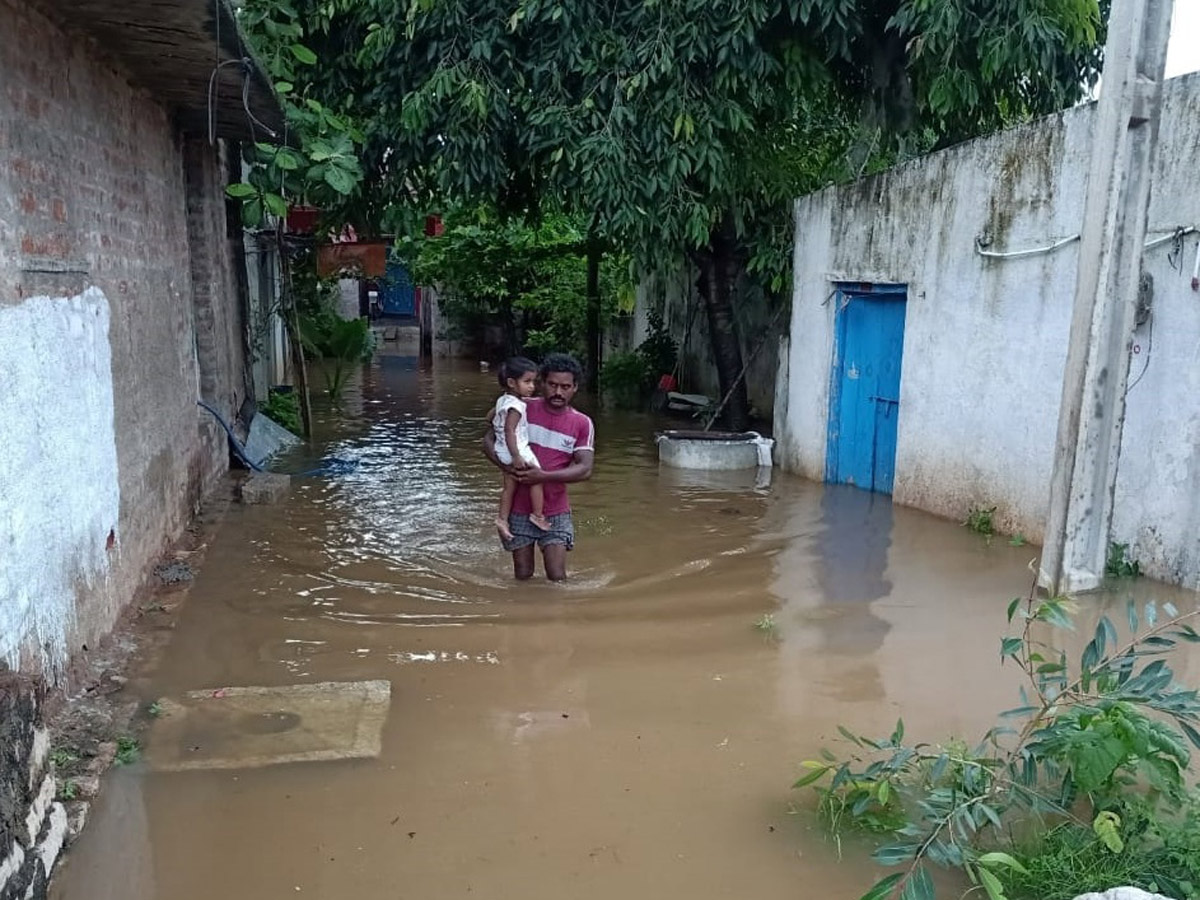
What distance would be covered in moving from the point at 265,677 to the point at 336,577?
1.69 m

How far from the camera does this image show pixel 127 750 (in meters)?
3.74

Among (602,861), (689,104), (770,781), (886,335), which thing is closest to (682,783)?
(770,781)

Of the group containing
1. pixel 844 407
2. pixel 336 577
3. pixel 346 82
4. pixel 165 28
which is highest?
pixel 346 82

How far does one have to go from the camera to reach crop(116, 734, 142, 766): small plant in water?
3680 millimetres

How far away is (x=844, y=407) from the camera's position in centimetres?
925

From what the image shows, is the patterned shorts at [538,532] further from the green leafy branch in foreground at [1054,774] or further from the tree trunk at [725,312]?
the tree trunk at [725,312]

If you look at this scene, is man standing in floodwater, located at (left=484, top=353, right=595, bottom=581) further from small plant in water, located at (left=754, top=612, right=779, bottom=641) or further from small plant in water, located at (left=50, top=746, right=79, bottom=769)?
small plant in water, located at (left=50, top=746, right=79, bottom=769)

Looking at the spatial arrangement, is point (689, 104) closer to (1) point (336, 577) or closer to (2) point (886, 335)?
(2) point (886, 335)

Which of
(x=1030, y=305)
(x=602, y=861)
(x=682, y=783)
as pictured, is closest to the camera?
(x=602, y=861)

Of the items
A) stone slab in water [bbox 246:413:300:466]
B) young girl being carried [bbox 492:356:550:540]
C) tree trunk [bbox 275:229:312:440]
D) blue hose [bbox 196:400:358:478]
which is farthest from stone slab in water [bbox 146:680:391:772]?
tree trunk [bbox 275:229:312:440]

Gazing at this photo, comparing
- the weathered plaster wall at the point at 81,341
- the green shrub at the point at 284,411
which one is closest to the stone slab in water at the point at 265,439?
the green shrub at the point at 284,411

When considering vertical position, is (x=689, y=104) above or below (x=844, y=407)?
above

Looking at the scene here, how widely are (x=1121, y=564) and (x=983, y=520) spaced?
4.35 feet

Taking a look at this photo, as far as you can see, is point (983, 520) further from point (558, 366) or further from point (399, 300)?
point (399, 300)
